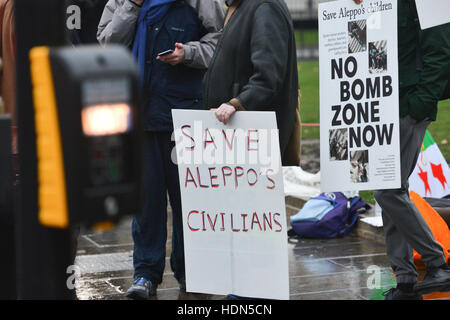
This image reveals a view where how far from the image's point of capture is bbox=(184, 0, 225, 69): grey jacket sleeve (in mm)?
5355

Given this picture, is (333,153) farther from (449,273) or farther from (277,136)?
(449,273)

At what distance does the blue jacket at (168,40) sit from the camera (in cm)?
546

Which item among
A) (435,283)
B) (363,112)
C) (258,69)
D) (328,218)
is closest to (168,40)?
(258,69)

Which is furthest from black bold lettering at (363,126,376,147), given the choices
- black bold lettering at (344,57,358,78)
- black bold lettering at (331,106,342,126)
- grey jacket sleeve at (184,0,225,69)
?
grey jacket sleeve at (184,0,225,69)

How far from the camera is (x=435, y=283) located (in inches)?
211

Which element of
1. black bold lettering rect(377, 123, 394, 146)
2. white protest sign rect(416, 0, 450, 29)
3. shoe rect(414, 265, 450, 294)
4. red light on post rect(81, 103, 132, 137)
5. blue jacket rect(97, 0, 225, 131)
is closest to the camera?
red light on post rect(81, 103, 132, 137)

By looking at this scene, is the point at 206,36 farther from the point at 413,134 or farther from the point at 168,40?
the point at 413,134

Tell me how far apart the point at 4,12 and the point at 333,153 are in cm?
226

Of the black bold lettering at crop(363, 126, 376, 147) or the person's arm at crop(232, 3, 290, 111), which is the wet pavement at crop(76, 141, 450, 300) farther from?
the person's arm at crop(232, 3, 290, 111)

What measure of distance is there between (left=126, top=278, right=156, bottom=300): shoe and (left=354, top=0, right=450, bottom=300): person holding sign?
149cm

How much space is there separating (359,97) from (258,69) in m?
0.78

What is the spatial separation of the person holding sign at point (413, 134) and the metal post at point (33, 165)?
11.3 feet

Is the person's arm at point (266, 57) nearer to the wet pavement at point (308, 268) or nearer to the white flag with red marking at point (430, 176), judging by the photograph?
the wet pavement at point (308, 268)

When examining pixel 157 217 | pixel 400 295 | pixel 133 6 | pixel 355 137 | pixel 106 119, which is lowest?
pixel 400 295
